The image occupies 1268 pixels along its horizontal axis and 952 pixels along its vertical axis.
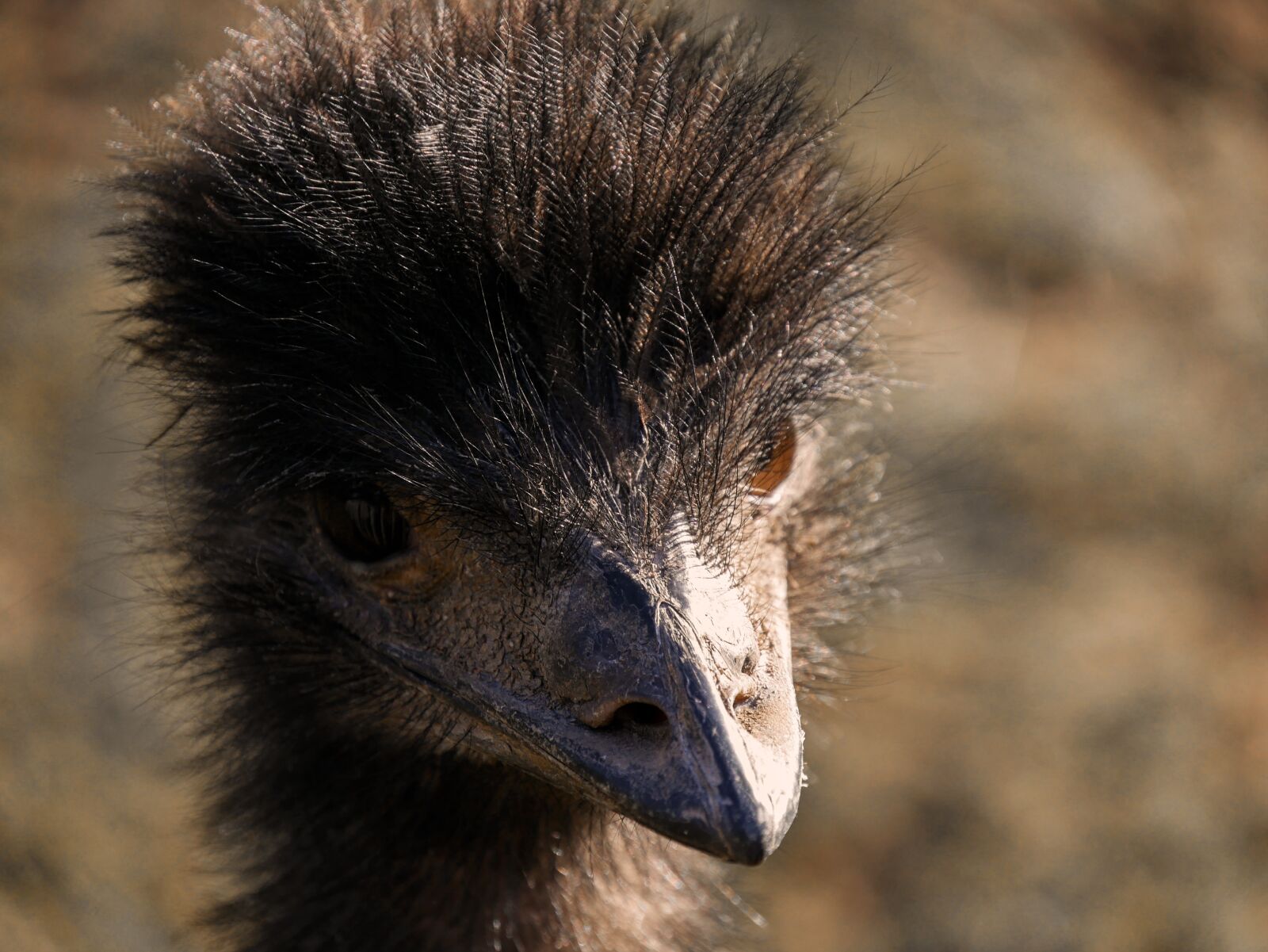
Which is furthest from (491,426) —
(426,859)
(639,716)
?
(426,859)

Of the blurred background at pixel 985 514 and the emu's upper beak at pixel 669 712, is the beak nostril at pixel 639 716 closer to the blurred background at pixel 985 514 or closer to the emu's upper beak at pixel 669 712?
the emu's upper beak at pixel 669 712

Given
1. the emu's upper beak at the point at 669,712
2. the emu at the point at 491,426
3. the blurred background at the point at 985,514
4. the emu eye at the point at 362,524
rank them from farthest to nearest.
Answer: the blurred background at the point at 985,514
the emu eye at the point at 362,524
the emu at the point at 491,426
the emu's upper beak at the point at 669,712

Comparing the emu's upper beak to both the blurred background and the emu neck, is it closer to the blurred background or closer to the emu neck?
the emu neck

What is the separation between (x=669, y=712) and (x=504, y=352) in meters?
0.53

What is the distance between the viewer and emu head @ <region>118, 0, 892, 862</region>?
174 cm

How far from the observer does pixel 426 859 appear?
7.18ft

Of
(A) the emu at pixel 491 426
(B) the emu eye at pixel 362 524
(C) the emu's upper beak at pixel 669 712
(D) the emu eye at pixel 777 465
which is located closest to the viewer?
(C) the emu's upper beak at pixel 669 712

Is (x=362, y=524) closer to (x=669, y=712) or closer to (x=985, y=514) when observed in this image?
(x=669, y=712)

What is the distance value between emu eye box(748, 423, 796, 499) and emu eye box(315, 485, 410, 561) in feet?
1.58

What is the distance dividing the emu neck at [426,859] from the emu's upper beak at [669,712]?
384 mm

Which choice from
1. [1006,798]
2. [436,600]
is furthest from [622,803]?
[1006,798]

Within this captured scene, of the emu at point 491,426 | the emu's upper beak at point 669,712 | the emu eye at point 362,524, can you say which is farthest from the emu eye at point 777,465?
the emu eye at point 362,524

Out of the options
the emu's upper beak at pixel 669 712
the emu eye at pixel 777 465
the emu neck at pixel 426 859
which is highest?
the emu eye at pixel 777 465

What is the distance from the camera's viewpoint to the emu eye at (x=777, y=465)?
82.6 inches
